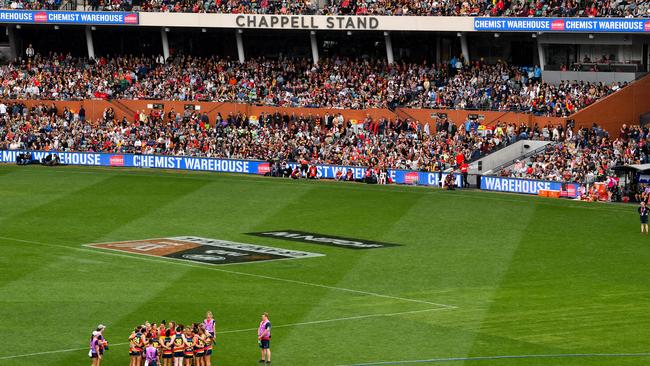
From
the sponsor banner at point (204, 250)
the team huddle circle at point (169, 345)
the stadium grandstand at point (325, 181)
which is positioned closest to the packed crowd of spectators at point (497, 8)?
the stadium grandstand at point (325, 181)

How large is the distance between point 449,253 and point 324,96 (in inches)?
1200

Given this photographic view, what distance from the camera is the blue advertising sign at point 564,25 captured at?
75.3m

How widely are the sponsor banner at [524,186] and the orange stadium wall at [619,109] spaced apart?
6281mm

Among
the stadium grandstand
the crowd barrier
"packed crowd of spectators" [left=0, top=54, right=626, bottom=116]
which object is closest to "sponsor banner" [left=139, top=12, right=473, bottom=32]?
the stadium grandstand

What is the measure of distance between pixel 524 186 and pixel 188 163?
21.7m

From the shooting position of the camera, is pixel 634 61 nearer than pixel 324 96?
Yes

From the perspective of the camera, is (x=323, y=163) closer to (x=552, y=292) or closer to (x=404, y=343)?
(x=552, y=292)

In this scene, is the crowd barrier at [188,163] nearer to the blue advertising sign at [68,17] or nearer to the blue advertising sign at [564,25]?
the blue advertising sign at [68,17]

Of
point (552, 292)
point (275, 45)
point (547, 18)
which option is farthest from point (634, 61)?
point (552, 292)

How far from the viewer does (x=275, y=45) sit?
91188 mm

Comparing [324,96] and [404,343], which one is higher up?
[324,96]

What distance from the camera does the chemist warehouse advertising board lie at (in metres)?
75.3

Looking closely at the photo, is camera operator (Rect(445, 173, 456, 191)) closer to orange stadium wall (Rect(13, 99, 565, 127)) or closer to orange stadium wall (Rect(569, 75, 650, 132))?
orange stadium wall (Rect(13, 99, 565, 127))

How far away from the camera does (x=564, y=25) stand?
78062mm
